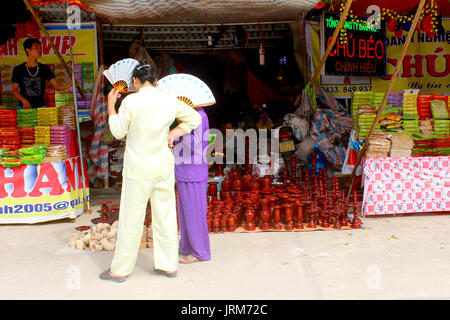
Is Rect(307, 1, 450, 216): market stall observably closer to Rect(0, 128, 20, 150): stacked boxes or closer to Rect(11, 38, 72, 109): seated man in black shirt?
Rect(11, 38, 72, 109): seated man in black shirt

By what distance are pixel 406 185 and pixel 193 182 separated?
2.76m

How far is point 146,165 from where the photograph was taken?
361 centimetres

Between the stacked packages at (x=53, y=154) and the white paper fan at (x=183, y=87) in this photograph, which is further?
the stacked packages at (x=53, y=154)

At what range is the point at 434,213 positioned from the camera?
18.8 ft

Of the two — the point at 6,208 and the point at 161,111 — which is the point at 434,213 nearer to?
the point at 161,111

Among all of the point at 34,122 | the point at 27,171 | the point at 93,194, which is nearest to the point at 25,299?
the point at 27,171

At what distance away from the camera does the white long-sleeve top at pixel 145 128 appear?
355cm

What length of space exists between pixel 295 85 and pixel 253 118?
1.22m

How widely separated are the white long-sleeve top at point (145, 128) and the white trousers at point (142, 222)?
0.09m

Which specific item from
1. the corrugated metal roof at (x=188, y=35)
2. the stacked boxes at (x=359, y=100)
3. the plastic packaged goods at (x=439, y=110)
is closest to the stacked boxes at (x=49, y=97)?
the corrugated metal roof at (x=188, y=35)

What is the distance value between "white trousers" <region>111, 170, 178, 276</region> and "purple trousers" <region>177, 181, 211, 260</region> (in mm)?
307

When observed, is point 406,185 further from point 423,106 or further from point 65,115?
point 65,115

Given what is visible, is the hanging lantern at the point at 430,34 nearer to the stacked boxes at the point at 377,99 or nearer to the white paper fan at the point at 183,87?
the stacked boxes at the point at 377,99

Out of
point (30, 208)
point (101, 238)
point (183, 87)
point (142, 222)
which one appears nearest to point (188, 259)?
point (142, 222)
